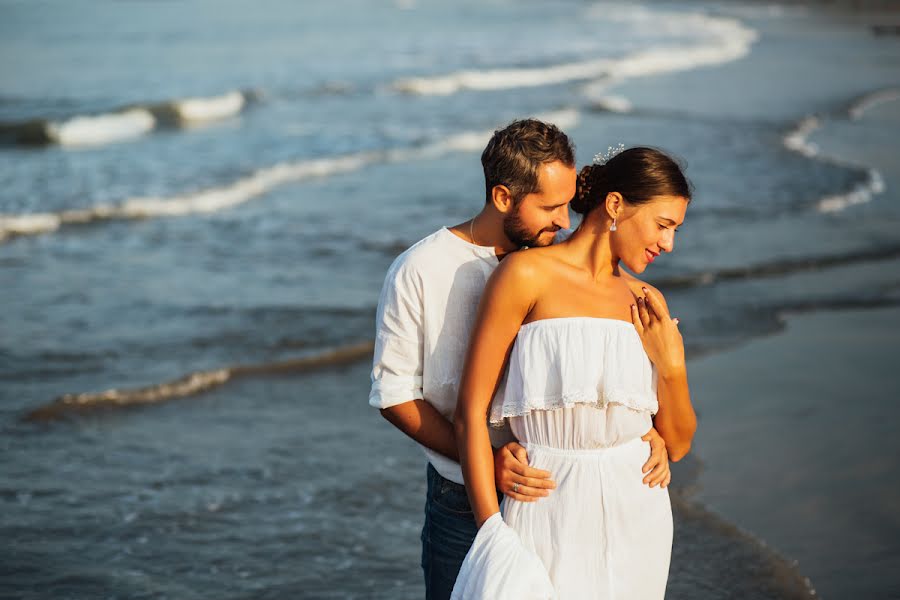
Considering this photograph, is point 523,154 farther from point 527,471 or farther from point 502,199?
point 527,471

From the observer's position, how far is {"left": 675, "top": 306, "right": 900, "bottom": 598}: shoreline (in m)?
4.95

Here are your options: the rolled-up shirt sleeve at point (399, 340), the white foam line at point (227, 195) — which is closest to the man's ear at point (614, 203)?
the rolled-up shirt sleeve at point (399, 340)

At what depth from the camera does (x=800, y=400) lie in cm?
662

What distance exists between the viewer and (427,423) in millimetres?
3014

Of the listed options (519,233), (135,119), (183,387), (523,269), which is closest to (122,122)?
(135,119)

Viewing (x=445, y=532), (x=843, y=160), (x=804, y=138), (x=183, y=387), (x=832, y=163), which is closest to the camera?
(x=445, y=532)

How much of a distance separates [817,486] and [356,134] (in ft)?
48.0

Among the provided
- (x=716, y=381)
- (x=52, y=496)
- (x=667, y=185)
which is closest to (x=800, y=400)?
(x=716, y=381)

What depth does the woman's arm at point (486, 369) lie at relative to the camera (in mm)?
2846

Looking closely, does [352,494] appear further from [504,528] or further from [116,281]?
[116,281]

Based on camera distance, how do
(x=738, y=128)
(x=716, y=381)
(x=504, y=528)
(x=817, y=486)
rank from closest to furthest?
(x=504, y=528)
(x=817, y=486)
(x=716, y=381)
(x=738, y=128)

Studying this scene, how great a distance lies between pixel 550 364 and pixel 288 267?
7.82 metres

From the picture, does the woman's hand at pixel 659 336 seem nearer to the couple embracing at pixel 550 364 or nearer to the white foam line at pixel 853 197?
the couple embracing at pixel 550 364

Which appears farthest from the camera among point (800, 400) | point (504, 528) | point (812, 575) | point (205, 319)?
point (205, 319)
